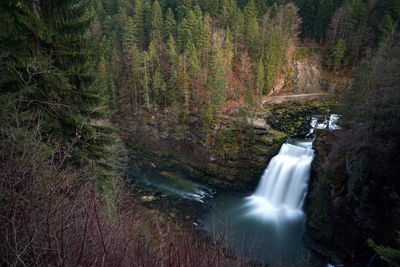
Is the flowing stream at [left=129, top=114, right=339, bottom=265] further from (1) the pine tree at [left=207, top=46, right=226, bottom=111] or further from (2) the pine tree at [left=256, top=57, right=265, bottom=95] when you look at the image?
(2) the pine tree at [left=256, top=57, right=265, bottom=95]

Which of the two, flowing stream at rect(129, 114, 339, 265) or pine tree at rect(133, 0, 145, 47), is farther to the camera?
pine tree at rect(133, 0, 145, 47)

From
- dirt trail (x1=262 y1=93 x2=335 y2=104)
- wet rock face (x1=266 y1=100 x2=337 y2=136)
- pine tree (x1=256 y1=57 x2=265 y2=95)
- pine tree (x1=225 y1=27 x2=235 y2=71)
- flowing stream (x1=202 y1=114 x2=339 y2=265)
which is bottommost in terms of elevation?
flowing stream (x1=202 y1=114 x2=339 y2=265)

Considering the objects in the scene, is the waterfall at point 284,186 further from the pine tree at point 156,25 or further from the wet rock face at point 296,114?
the pine tree at point 156,25

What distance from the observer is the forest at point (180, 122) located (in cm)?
391

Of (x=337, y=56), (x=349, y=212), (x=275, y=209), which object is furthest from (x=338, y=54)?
(x=349, y=212)

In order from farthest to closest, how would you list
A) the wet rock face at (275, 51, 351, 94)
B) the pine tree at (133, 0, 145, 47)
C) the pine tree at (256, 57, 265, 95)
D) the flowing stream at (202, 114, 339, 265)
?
the wet rock face at (275, 51, 351, 94), the pine tree at (133, 0, 145, 47), the pine tree at (256, 57, 265, 95), the flowing stream at (202, 114, 339, 265)

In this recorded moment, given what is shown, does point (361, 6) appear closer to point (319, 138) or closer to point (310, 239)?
point (319, 138)

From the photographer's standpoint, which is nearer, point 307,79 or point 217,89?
point 217,89

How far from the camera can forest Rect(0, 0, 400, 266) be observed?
391 cm

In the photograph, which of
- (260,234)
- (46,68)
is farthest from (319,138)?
(46,68)

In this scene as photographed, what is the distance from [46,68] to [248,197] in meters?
21.3

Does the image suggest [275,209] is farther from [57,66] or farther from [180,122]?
[57,66]

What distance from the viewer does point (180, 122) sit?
31.8 m

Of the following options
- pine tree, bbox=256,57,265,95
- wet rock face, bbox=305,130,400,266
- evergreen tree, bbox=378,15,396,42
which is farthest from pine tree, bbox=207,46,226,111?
evergreen tree, bbox=378,15,396,42
